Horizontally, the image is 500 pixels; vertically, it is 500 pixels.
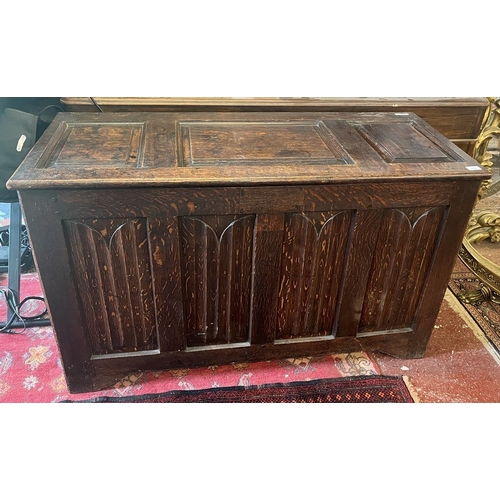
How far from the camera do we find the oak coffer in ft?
4.61

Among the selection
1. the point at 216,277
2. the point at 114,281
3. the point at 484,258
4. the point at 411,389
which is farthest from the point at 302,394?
the point at 484,258

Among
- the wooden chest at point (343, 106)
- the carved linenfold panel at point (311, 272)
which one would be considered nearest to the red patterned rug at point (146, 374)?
the carved linenfold panel at point (311, 272)

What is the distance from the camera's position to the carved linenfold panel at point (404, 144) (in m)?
1.57

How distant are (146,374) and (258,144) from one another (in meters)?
0.96

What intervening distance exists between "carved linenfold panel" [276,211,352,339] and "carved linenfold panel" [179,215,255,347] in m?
0.13

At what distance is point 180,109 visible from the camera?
75.7 inches

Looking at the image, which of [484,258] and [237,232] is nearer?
[237,232]

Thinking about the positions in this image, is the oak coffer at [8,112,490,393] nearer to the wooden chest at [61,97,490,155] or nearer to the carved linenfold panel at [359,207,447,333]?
the carved linenfold panel at [359,207,447,333]

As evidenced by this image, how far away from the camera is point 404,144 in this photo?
1.65m

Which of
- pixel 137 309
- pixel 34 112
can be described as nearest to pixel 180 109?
pixel 34 112

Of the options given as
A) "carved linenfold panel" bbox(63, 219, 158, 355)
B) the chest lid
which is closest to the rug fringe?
the chest lid

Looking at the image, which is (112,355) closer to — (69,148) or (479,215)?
(69,148)

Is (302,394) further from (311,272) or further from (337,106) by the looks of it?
(337,106)

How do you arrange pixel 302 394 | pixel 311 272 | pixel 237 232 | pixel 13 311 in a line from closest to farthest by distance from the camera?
pixel 237 232, pixel 311 272, pixel 302 394, pixel 13 311
